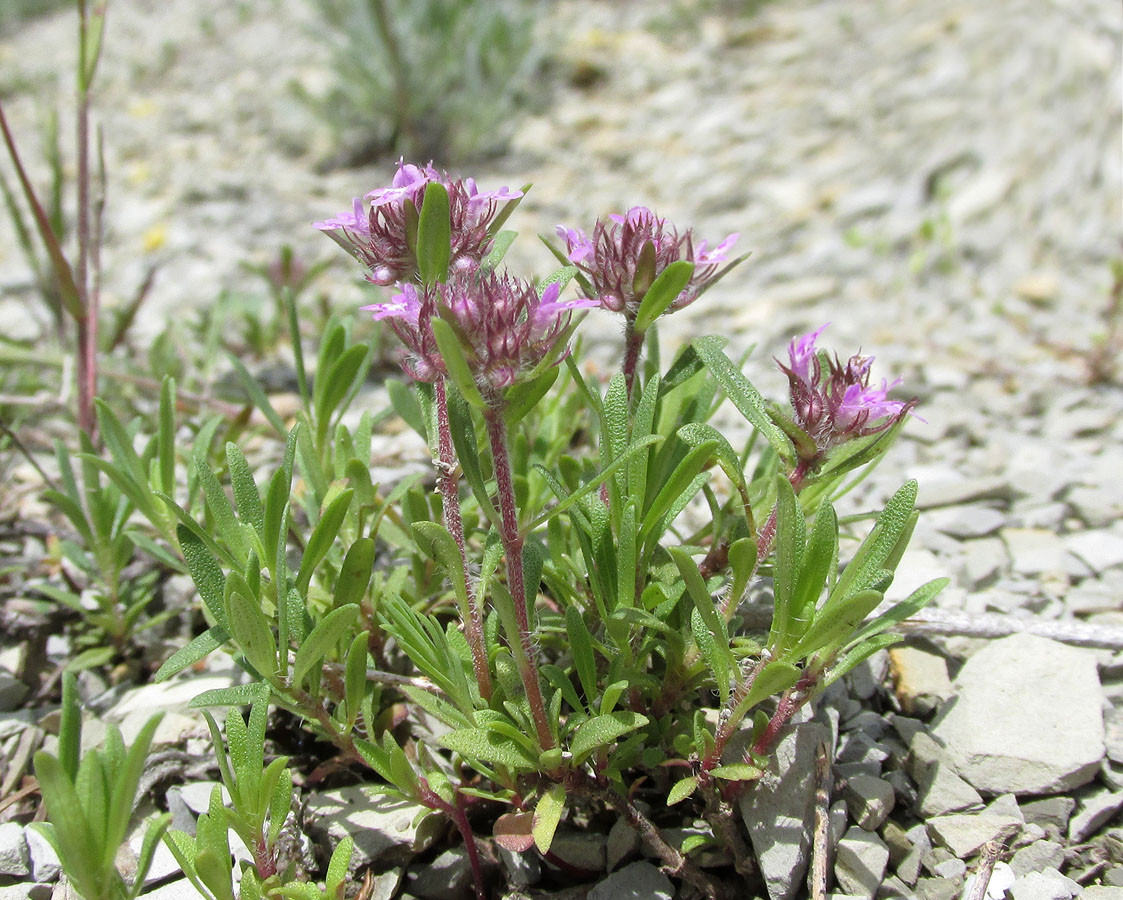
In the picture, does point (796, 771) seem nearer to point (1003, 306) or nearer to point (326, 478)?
point (326, 478)

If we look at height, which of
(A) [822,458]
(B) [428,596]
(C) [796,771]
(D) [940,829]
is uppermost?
(A) [822,458]

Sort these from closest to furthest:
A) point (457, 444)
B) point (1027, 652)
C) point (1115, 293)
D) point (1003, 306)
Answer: point (457, 444) → point (1027, 652) → point (1115, 293) → point (1003, 306)

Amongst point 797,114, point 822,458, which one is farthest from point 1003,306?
point 822,458

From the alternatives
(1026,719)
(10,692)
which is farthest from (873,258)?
(10,692)

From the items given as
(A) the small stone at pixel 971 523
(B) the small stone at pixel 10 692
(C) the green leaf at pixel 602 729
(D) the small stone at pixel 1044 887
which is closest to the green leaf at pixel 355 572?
(C) the green leaf at pixel 602 729

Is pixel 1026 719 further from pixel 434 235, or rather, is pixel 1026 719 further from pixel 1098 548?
pixel 434 235

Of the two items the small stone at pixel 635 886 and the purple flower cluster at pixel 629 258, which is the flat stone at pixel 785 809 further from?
the purple flower cluster at pixel 629 258
